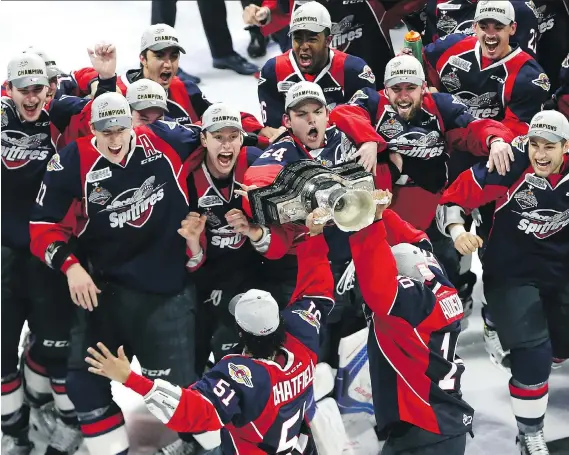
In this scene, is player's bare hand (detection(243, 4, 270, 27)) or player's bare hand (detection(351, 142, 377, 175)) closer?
player's bare hand (detection(351, 142, 377, 175))

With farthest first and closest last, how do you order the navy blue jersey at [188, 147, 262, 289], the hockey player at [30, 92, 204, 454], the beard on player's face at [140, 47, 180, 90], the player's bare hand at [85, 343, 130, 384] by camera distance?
Result: the beard on player's face at [140, 47, 180, 90] < the navy blue jersey at [188, 147, 262, 289] < the hockey player at [30, 92, 204, 454] < the player's bare hand at [85, 343, 130, 384]

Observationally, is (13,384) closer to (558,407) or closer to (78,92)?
(78,92)

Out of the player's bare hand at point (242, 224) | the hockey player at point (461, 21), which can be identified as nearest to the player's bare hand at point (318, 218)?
the player's bare hand at point (242, 224)

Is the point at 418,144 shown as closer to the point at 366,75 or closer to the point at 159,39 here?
the point at 366,75

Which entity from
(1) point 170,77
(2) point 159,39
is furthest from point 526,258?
(2) point 159,39

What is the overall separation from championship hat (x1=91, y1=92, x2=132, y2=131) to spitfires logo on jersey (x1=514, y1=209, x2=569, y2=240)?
5.38 feet

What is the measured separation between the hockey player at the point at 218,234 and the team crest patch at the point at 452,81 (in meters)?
1.26

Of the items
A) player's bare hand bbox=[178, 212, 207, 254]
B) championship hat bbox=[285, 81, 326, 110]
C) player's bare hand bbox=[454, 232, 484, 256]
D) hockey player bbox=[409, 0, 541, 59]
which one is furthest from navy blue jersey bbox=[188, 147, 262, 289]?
hockey player bbox=[409, 0, 541, 59]

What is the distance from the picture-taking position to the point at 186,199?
4832mm

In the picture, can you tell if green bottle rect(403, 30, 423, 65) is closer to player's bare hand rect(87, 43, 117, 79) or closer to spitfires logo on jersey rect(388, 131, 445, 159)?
spitfires logo on jersey rect(388, 131, 445, 159)

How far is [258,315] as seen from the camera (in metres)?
4.03

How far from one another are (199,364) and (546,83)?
6.56 ft

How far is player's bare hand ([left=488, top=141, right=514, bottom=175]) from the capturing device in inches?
194

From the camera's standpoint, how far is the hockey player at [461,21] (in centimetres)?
613
